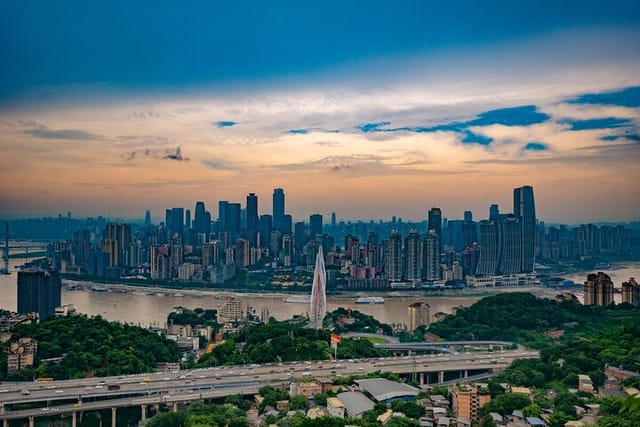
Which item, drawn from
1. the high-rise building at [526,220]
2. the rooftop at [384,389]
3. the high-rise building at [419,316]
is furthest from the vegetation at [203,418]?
the high-rise building at [526,220]

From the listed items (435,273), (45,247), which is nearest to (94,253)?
(45,247)

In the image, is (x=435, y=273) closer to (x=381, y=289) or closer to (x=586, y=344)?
(x=381, y=289)

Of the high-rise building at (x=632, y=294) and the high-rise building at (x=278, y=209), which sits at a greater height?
the high-rise building at (x=278, y=209)

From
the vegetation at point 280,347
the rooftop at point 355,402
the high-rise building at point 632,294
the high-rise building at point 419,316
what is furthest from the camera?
the high-rise building at point 632,294

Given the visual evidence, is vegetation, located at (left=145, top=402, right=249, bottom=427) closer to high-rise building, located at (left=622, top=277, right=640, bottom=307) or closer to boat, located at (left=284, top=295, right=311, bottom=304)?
high-rise building, located at (left=622, top=277, right=640, bottom=307)

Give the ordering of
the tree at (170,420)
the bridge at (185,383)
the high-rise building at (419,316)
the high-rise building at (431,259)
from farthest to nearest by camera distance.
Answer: the high-rise building at (431,259), the high-rise building at (419,316), the bridge at (185,383), the tree at (170,420)

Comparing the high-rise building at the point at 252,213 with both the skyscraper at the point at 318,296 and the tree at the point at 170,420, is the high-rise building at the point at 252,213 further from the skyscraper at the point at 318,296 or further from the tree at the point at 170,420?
the tree at the point at 170,420
